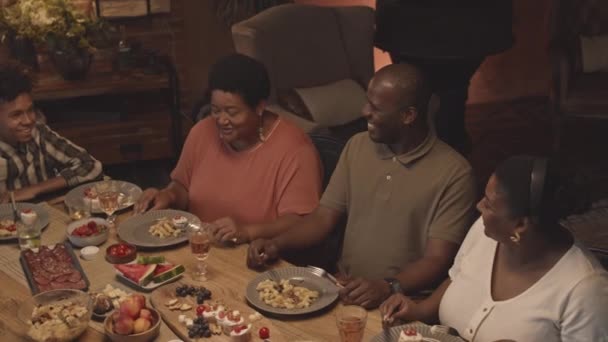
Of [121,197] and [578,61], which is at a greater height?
[121,197]

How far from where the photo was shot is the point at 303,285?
86.5 inches

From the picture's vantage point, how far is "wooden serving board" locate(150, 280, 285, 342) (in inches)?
77.3

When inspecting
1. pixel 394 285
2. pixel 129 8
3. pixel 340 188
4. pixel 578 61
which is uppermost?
pixel 129 8

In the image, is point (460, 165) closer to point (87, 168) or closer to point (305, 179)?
point (305, 179)

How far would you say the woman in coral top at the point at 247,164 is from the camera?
8.63ft

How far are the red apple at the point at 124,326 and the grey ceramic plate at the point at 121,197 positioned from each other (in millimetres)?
801

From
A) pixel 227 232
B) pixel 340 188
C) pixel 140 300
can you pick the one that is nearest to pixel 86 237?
pixel 227 232

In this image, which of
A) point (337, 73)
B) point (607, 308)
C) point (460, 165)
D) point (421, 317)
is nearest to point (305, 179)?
point (460, 165)

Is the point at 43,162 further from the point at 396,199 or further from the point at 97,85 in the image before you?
the point at 97,85

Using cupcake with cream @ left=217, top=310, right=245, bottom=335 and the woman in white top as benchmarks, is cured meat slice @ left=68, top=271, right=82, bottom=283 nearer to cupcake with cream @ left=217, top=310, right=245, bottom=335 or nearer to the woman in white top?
cupcake with cream @ left=217, top=310, right=245, bottom=335

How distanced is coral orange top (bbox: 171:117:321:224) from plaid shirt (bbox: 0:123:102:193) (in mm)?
384

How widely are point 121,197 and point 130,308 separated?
86 cm

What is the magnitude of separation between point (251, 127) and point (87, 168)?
0.65 metres

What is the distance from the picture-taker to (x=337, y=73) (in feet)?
15.1
